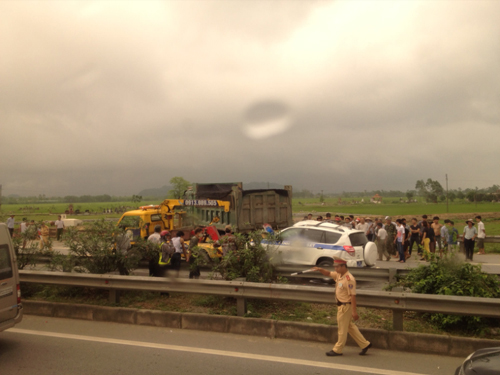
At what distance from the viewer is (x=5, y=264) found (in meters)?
5.95

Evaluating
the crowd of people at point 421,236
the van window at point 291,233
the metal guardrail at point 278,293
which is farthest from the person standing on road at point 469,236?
the metal guardrail at point 278,293

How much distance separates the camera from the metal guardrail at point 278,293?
5.66 metres

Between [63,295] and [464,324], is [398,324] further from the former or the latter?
[63,295]

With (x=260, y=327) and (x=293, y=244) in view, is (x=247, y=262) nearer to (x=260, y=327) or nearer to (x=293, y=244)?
(x=260, y=327)

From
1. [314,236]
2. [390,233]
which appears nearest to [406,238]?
[390,233]

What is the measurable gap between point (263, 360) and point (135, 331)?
2537mm

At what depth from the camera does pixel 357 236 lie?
1111 centimetres

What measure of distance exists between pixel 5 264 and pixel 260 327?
411 cm

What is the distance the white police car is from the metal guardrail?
3.76 metres

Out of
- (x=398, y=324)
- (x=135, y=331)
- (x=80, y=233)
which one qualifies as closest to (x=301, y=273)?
(x=398, y=324)

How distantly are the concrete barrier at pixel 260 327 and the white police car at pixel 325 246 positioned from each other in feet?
12.9

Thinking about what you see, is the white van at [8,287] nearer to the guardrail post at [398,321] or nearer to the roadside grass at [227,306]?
the roadside grass at [227,306]

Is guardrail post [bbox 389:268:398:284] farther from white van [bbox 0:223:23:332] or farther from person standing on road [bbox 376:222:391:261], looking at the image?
person standing on road [bbox 376:222:391:261]

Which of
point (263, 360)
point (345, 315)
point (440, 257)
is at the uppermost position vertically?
point (440, 257)
